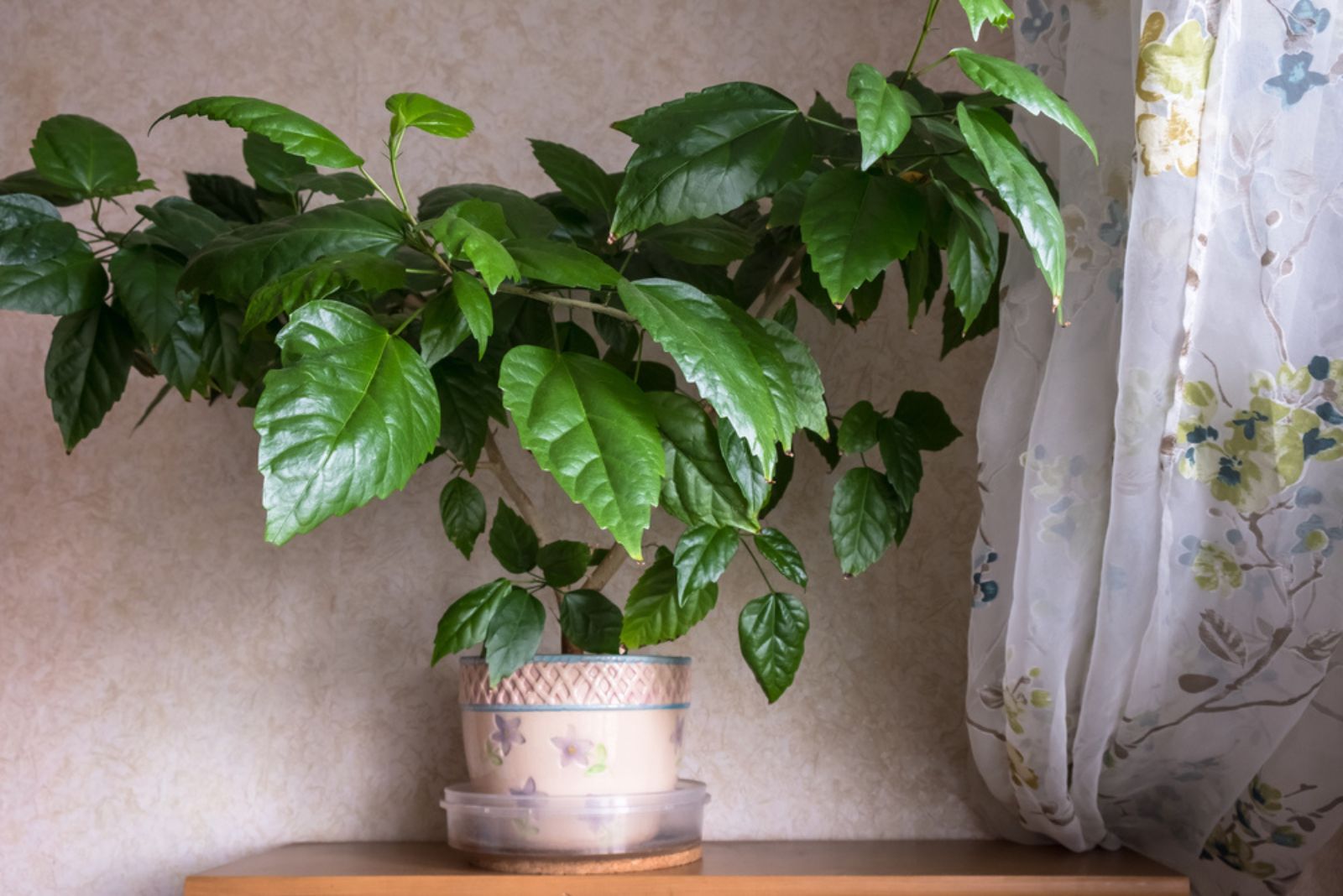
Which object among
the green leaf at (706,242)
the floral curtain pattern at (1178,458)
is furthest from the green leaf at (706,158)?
the floral curtain pattern at (1178,458)

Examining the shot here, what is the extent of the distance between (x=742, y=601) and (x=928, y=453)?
0.85ft

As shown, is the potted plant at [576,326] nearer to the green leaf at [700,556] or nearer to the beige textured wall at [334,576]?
the green leaf at [700,556]

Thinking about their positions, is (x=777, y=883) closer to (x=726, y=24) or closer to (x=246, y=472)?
(x=246, y=472)

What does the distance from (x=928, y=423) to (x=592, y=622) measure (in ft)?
1.14

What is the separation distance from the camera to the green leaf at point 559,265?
2.26 feet

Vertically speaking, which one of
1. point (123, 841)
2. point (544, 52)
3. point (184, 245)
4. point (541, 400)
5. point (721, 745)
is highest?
point (544, 52)

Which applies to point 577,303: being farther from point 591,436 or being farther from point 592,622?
point 592,622

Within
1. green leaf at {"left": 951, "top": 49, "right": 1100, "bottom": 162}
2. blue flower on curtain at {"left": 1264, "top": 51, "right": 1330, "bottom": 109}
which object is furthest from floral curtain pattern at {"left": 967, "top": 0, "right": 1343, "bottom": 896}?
green leaf at {"left": 951, "top": 49, "right": 1100, "bottom": 162}

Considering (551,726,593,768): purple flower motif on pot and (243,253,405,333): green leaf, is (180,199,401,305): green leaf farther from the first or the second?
(551,726,593,768): purple flower motif on pot

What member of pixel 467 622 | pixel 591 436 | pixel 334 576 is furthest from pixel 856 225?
pixel 334 576

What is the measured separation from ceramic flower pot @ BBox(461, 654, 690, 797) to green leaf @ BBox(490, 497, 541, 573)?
3.6 inches

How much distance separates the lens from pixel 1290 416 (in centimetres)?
81

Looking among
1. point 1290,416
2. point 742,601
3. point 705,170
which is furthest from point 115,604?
point 1290,416

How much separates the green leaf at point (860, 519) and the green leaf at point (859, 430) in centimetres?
2
